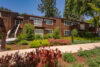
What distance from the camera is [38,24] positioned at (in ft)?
66.1

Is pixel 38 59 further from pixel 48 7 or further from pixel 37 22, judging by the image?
pixel 48 7

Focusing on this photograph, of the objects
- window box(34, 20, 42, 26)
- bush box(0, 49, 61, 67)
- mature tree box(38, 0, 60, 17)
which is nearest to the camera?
bush box(0, 49, 61, 67)

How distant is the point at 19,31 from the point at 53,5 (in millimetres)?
23568

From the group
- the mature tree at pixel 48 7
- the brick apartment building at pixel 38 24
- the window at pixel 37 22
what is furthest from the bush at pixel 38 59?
the mature tree at pixel 48 7

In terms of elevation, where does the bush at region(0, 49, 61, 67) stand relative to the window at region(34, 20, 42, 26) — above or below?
below

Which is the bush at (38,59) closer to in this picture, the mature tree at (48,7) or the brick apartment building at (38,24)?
the brick apartment building at (38,24)

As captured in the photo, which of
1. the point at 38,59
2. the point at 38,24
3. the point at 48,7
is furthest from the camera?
the point at 48,7

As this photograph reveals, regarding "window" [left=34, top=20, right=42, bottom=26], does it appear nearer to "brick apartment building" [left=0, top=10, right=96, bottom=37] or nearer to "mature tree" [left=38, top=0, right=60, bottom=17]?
"brick apartment building" [left=0, top=10, right=96, bottom=37]

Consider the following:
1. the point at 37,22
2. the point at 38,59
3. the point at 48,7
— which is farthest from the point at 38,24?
the point at 48,7

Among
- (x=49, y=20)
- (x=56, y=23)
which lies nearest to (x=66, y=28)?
(x=56, y=23)

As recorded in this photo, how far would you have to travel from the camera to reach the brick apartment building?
A: 19.4 metres

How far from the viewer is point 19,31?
19797mm

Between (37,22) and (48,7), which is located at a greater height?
(48,7)

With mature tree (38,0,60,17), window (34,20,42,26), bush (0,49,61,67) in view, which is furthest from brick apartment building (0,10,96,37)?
bush (0,49,61,67)
